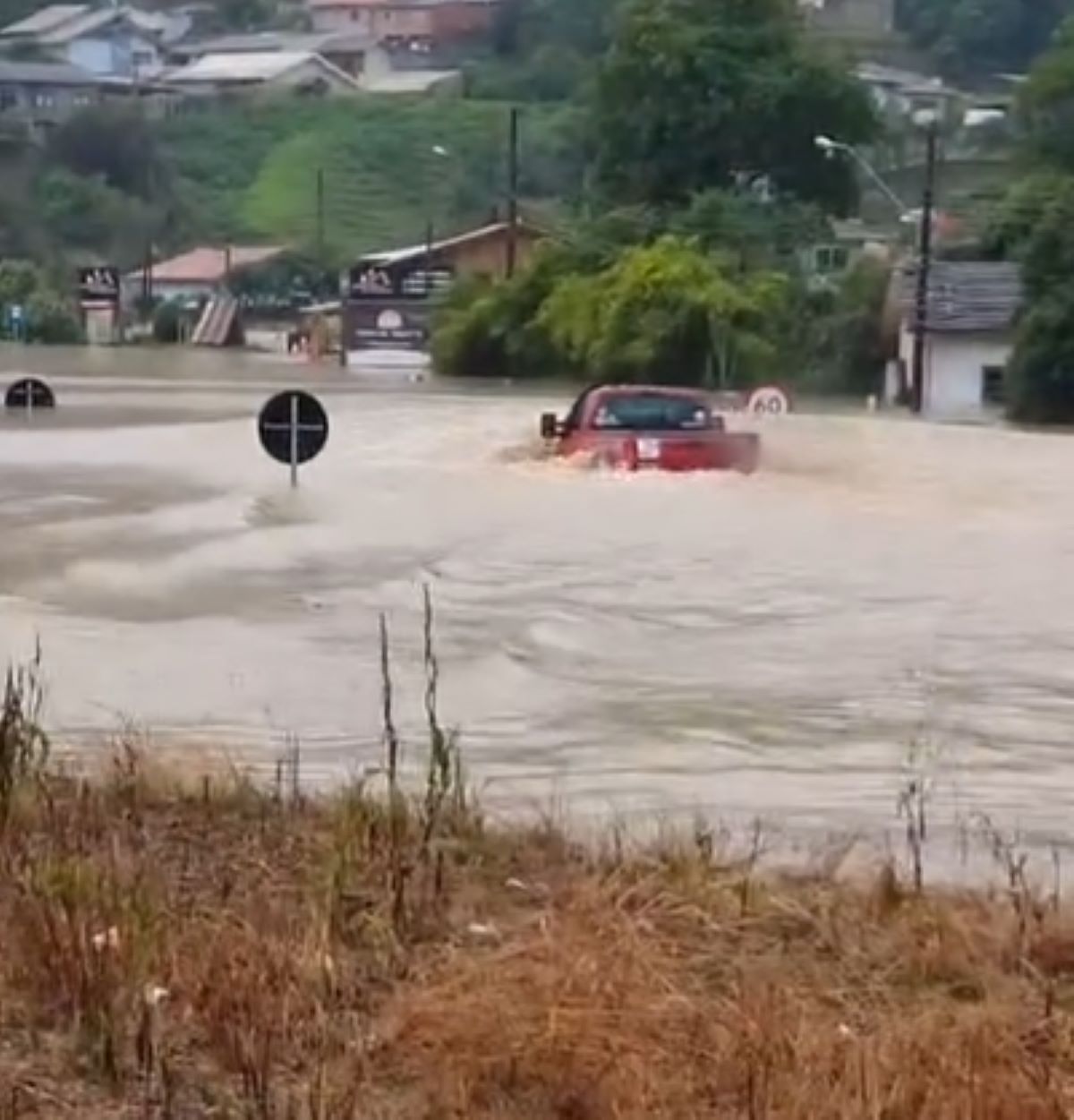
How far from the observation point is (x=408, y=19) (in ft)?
463

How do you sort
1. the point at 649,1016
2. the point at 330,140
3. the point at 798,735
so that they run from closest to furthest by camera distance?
1. the point at 649,1016
2. the point at 798,735
3. the point at 330,140

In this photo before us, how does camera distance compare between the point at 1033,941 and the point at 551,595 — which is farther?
the point at 551,595

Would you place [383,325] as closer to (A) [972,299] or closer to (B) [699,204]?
(B) [699,204]

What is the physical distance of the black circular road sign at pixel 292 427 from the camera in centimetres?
2605

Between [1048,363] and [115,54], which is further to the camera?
[115,54]

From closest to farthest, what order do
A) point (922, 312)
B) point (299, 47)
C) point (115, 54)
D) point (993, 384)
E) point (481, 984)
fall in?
point (481, 984) < point (922, 312) < point (993, 384) < point (299, 47) < point (115, 54)

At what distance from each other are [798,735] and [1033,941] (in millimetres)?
6027

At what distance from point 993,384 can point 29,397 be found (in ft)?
58.2

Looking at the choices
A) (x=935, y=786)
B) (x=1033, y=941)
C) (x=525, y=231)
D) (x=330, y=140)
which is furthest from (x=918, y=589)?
(x=330, y=140)

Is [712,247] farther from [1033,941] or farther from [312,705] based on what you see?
A: [1033,941]

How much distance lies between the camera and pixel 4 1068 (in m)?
5.89

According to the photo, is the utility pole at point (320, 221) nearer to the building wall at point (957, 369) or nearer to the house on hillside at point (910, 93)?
the house on hillside at point (910, 93)

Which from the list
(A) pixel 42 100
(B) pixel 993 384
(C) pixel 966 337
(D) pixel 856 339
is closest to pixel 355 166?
(A) pixel 42 100

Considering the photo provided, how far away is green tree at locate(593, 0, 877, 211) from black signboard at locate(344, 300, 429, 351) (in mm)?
6200
